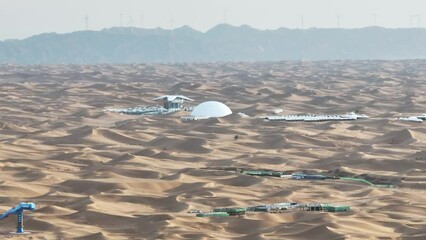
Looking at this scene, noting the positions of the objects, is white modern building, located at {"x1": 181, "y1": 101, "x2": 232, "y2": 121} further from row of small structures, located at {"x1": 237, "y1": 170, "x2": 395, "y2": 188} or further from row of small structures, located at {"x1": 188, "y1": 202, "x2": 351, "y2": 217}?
row of small structures, located at {"x1": 188, "y1": 202, "x2": 351, "y2": 217}

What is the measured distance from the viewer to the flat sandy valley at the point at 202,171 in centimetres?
2523

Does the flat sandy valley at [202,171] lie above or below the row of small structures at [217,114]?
above

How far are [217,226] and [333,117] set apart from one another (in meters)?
36.8

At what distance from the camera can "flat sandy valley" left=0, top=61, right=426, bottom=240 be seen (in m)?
25.2

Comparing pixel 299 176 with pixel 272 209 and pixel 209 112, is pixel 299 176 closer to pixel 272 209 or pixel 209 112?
pixel 272 209

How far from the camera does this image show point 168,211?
93.4ft

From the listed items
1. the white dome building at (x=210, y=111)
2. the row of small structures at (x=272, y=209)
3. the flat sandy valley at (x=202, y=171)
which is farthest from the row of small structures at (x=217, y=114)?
the row of small structures at (x=272, y=209)

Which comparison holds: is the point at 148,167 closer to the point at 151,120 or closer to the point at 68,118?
the point at 151,120

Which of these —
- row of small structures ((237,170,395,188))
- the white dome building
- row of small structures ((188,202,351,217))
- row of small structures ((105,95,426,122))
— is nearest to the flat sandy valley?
row of small structures ((188,202,351,217))

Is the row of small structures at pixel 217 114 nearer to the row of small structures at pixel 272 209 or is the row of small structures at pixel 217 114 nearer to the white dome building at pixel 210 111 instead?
the white dome building at pixel 210 111

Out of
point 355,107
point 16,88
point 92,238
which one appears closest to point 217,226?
point 92,238

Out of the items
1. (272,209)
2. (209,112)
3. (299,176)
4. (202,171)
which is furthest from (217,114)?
(272,209)

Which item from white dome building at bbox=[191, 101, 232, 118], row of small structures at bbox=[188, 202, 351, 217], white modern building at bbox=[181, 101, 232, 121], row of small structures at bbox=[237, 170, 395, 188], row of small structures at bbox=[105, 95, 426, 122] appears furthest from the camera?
white dome building at bbox=[191, 101, 232, 118]

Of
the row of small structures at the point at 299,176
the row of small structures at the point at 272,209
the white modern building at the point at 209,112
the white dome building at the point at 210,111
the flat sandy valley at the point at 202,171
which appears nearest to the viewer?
the flat sandy valley at the point at 202,171
